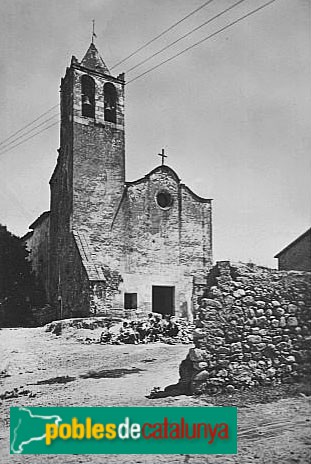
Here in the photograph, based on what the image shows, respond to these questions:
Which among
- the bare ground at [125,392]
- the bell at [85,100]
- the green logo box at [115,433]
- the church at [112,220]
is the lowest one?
the bare ground at [125,392]

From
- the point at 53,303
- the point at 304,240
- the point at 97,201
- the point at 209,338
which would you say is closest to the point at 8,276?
the point at 53,303

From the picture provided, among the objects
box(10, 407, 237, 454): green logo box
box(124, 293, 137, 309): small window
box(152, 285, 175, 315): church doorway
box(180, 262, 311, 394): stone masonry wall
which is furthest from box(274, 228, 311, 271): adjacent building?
box(152, 285, 175, 315): church doorway

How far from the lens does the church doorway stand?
18359 millimetres

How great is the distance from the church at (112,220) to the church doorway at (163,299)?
39 millimetres

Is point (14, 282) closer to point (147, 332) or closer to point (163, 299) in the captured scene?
point (163, 299)

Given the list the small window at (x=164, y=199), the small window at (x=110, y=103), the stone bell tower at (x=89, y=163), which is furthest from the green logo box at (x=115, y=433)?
the small window at (x=110, y=103)

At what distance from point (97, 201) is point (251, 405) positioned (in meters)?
12.6

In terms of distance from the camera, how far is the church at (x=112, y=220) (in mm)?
Answer: 17031

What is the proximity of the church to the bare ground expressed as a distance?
390 centimetres

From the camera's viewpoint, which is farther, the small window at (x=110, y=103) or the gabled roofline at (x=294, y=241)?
the small window at (x=110, y=103)

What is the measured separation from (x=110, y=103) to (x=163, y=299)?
7.77 meters

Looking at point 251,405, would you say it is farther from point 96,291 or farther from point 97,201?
point 97,201

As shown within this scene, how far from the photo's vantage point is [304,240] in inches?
200

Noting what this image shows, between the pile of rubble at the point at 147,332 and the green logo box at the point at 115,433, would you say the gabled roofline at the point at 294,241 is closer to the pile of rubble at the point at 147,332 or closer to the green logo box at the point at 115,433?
the green logo box at the point at 115,433
